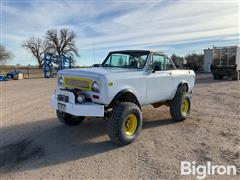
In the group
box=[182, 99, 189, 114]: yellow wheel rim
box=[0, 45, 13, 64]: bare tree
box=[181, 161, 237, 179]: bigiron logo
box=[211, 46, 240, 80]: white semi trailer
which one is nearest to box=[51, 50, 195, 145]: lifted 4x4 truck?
box=[182, 99, 189, 114]: yellow wheel rim

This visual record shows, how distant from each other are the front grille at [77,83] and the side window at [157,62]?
179 cm

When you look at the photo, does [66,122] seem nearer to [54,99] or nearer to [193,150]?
[54,99]

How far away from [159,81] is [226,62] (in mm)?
18797

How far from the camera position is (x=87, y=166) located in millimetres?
3770

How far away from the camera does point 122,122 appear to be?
4496 millimetres

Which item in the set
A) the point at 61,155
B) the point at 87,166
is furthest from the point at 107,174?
the point at 61,155

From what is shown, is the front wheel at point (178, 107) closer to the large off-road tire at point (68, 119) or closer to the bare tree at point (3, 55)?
the large off-road tire at point (68, 119)

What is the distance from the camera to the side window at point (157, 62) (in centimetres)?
553

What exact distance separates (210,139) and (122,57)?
300 centimetres

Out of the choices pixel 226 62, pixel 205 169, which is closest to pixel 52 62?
pixel 226 62

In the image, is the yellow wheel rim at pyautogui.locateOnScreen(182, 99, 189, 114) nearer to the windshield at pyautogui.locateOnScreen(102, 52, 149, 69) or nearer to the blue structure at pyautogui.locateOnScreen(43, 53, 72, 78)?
the windshield at pyautogui.locateOnScreen(102, 52, 149, 69)

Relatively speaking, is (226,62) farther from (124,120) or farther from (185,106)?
(124,120)

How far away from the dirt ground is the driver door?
2.72 feet

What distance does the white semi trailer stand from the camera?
20250 mm
